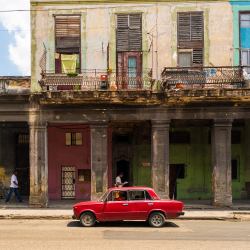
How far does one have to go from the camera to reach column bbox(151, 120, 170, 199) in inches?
977

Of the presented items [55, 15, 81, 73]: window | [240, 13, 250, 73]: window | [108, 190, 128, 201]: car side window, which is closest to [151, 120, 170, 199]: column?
[240, 13, 250, 73]: window

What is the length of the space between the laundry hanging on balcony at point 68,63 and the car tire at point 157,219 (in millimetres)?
9272

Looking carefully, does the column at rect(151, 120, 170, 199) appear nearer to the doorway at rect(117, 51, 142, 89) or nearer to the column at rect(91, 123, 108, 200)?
the doorway at rect(117, 51, 142, 89)

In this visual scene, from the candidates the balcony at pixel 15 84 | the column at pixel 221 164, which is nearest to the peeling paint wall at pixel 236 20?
the column at pixel 221 164

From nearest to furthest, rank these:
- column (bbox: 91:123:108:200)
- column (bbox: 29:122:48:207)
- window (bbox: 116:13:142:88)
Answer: column (bbox: 91:123:108:200) → column (bbox: 29:122:48:207) → window (bbox: 116:13:142:88)

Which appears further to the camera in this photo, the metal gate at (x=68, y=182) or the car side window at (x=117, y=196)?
the metal gate at (x=68, y=182)

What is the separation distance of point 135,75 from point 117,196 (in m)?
8.14

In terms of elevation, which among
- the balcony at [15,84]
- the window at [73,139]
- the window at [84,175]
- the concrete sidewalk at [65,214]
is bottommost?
the concrete sidewalk at [65,214]

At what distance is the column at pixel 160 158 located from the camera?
24.8 metres

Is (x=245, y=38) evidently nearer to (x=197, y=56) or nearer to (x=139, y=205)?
(x=197, y=56)

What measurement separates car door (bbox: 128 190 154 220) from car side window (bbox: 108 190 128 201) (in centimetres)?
21

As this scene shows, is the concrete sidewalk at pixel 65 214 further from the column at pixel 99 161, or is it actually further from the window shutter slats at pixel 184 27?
the window shutter slats at pixel 184 27

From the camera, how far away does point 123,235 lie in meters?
16.5

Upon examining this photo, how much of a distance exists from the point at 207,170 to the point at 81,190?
6.90 m
